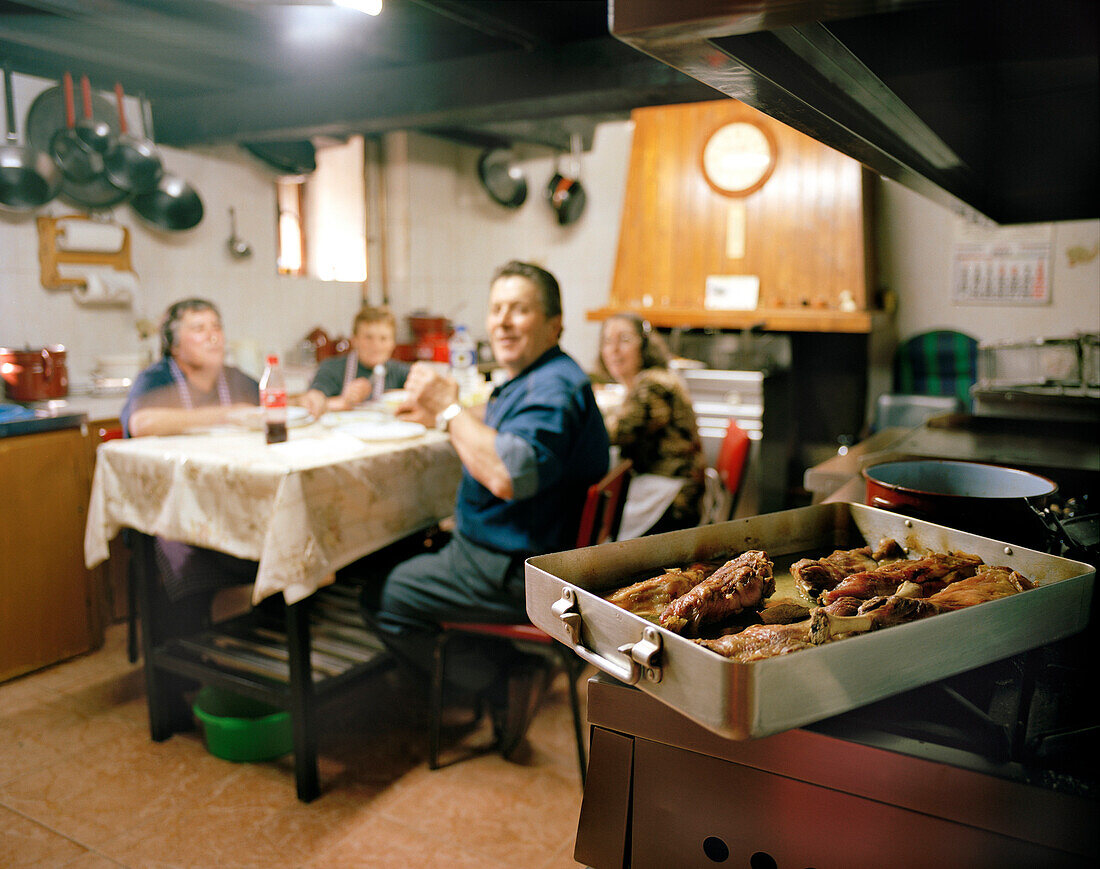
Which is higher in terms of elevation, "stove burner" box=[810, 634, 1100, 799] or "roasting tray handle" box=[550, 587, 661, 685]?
"roasting tray handle" box=[550, 587, 661, 685]

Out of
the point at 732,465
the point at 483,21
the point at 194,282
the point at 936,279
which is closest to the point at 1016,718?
the point at 732,465

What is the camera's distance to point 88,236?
357 cm

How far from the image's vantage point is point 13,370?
10.4 feet

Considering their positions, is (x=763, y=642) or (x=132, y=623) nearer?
(x=763, y=642)

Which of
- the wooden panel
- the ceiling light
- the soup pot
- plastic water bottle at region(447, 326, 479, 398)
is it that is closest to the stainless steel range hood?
the soup pot

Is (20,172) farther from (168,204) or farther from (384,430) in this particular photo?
(384,430)

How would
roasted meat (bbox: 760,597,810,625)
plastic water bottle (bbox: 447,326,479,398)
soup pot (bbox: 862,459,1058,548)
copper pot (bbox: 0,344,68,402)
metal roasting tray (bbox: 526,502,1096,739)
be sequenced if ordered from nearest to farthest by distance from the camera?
metal roasting tray (bbox: 526,502,1096,739)
roasted meat (bbox: 760,597,810,625)
soup pot (bbox: 862,459,1058,548)
copper pot (bbox: 0,344,68,402)
plastic water bottle (bbox: 447,326,479,398)

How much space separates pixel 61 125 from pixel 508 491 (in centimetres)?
295

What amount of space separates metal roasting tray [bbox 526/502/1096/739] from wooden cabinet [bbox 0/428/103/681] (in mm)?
2563

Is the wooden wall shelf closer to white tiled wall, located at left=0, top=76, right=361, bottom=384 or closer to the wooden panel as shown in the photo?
the wooden panel

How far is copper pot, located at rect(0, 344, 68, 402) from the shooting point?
3160 millimetres

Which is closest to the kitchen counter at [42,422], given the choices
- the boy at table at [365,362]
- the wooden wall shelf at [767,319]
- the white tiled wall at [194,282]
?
the white tiled wall at [194,282]

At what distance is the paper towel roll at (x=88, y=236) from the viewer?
3506mm

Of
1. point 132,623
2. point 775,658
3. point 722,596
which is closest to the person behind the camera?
point 775,658
